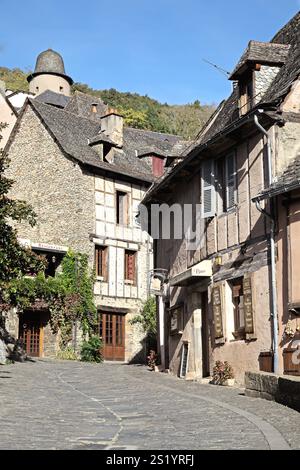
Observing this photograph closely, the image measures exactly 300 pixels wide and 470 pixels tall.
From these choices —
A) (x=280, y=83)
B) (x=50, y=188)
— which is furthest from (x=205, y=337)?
(x=50, y=188)

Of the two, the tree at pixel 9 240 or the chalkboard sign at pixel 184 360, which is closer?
the tree at pixel 9 240

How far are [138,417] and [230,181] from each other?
23.2ft

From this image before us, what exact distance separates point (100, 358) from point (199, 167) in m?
11.8

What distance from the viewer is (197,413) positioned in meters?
9.05

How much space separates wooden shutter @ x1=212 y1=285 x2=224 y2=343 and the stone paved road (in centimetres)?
119

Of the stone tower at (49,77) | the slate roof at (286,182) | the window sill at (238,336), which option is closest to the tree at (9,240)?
the window sill at (238,336)

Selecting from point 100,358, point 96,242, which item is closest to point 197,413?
point 100,358

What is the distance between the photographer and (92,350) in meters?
25.2

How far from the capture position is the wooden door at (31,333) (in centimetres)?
2552

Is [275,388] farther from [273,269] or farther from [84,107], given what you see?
[84,107]

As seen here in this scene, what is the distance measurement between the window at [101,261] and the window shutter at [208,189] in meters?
12.6

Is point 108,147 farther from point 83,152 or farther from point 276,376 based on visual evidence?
point 276,376

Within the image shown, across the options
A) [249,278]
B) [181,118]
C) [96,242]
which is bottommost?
[249,278]

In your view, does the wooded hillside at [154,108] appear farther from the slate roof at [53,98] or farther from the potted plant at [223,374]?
the potted plant at [223,374]
